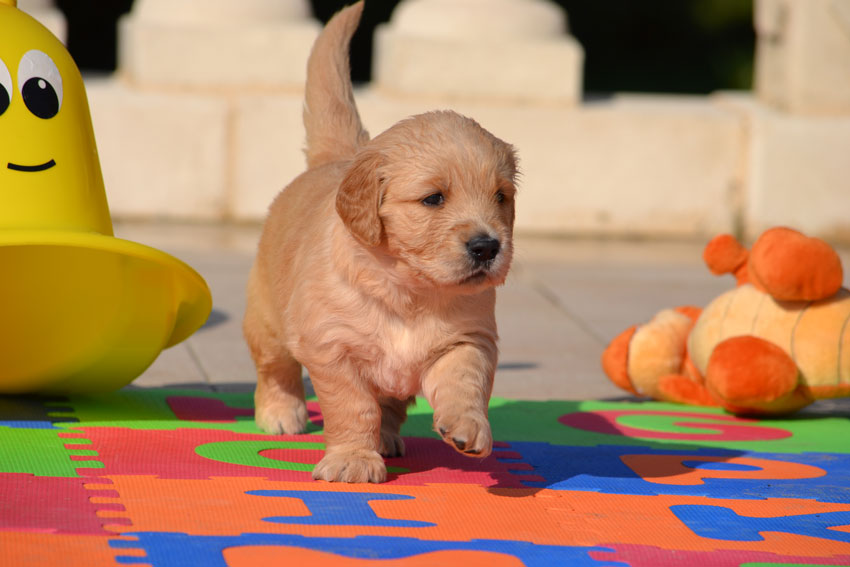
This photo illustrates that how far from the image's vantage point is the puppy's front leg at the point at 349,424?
380 cm

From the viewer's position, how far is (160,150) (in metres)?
9.90

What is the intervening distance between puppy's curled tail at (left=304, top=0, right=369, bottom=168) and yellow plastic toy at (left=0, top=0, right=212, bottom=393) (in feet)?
2.46

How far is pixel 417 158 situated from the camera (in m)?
3.70

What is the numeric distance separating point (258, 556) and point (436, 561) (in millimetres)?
450

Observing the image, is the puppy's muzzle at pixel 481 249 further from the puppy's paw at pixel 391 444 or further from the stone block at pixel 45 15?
the stone block at pixel 45 15

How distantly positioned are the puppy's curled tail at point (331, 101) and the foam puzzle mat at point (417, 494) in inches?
42.5

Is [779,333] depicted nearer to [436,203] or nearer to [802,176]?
[436,203]

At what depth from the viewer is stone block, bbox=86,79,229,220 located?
9.80m

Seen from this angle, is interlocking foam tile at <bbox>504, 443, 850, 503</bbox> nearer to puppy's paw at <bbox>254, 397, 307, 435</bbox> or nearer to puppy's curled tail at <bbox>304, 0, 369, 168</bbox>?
puppy's paw at <bbox>254, 397, 307, 435</bbox>

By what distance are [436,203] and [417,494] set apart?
2.91 feet

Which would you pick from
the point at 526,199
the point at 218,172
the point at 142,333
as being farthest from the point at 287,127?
the point at 142,333

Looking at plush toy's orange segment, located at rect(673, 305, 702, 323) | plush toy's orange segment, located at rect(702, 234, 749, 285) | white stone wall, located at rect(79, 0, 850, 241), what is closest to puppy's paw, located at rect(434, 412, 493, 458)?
plush toy's orange segment, located at rect(702, 234, 749, 285)

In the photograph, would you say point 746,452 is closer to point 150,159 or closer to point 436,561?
point 436,561

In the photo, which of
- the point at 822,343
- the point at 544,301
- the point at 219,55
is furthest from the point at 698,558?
the point at 219,55
